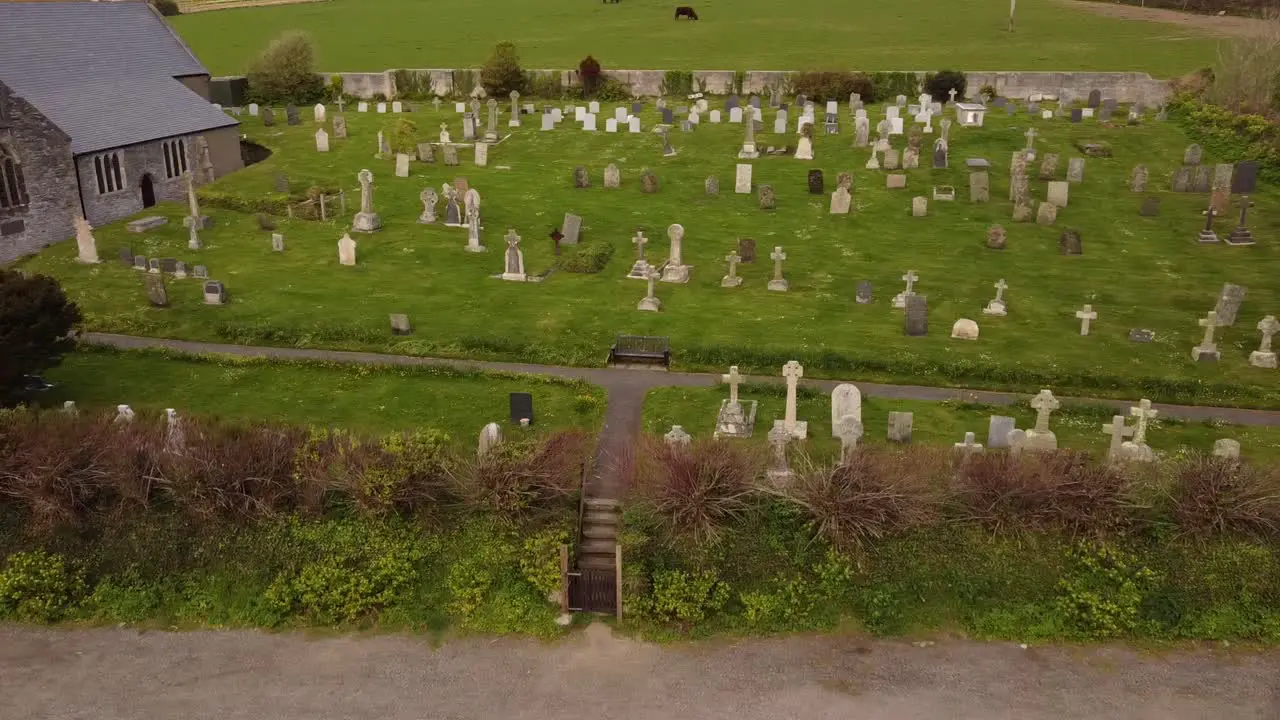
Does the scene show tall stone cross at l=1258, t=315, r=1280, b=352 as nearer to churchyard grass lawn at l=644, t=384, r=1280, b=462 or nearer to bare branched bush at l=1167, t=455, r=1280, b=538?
churchyard grass lawn at l=644, t=384, r=1280, b=462

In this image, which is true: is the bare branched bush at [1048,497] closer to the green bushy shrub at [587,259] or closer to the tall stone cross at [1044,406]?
the tall stone cross at [1044,406]

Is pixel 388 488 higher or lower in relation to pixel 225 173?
lower

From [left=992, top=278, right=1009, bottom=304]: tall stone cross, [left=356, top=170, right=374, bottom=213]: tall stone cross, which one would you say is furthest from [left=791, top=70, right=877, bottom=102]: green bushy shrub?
[left=992, top=278, right=1009, bottom=304]: tall stone cross

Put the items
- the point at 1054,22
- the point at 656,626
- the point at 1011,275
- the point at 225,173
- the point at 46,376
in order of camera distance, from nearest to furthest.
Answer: the point at 656,626, the point at 46,376, the point at 1011,275, the point at 225,173, the point at 1054,22

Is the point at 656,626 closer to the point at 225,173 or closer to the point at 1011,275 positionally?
the point at 1011,275

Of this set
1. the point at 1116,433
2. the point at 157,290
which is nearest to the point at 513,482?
the point at 1116,433

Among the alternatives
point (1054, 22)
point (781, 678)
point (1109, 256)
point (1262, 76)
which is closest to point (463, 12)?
point (1054, 22)

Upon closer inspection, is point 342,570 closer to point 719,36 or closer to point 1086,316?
point 1086,316
